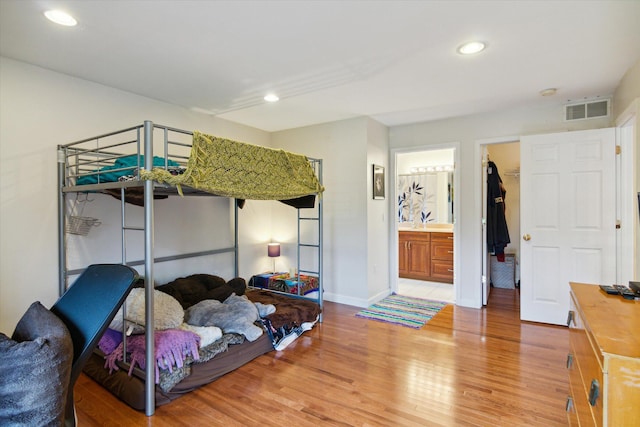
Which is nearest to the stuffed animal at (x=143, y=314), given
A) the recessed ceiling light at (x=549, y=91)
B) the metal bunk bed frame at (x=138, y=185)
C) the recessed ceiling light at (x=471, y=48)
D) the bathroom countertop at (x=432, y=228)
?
the metal bunk bed frame at (x=138, y=185)

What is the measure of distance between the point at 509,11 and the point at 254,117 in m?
2.95

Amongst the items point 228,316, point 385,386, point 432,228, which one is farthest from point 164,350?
point 432,228

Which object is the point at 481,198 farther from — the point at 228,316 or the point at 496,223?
the point at 228,316

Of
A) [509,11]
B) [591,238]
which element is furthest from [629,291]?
[591,238]

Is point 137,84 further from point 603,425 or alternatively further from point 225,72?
point 603,425

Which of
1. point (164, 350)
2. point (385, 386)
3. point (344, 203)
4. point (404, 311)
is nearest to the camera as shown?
point (164, 350)

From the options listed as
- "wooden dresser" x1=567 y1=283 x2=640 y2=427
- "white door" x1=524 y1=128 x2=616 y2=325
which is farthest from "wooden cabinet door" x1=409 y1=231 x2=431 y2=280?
"wooden dresser" x1=567 y1=283 x2=640 y2=427

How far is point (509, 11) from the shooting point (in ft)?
6.27

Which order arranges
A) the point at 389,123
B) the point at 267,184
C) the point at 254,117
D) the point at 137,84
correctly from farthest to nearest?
the point at 389,123, the point at 254,117, the point at 137,84, the point at 267,184

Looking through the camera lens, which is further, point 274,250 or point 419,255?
point 419,255

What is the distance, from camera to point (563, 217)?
3.45m

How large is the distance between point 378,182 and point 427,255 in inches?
76.3

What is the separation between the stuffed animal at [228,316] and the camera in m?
2.71

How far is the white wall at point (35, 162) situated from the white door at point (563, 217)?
14.0 ft
